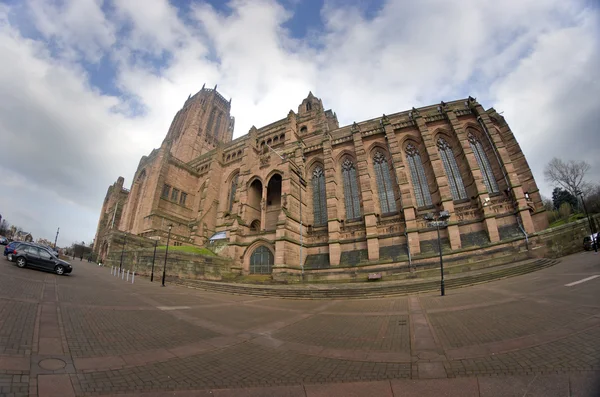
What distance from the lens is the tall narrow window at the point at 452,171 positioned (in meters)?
20.2

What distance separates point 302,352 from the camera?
429cm

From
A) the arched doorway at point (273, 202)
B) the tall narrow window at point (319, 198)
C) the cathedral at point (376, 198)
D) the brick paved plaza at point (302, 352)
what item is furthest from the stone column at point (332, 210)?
the brick paved plaza at point (302, 352)

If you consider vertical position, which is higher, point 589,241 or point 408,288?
point 589,241

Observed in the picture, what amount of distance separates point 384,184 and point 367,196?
3632mm

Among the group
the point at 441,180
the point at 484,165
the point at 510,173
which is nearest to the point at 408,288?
the point at 441,180

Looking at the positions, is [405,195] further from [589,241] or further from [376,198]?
[589,241]

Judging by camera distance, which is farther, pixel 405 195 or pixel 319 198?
pixel 319 198

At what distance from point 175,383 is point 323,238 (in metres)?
19.5

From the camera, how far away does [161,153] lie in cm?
3312

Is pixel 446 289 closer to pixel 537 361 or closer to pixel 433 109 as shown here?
pixel 537 361

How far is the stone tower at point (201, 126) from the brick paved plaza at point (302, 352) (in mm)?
47640

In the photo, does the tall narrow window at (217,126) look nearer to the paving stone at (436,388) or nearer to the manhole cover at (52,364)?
the manhole cover at (52,364)

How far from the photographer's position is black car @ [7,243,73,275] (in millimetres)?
12336

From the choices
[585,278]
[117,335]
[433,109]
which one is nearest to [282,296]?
[117,335]
